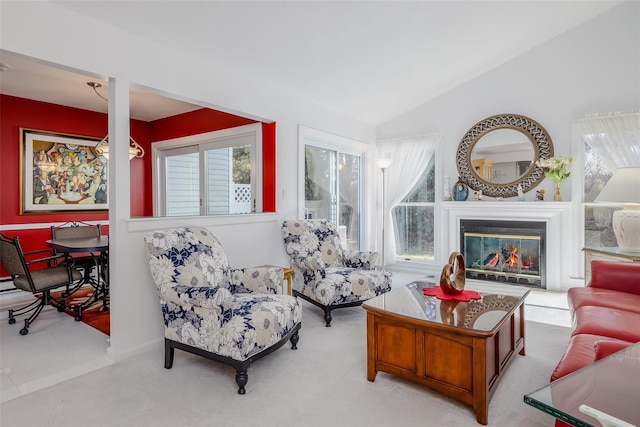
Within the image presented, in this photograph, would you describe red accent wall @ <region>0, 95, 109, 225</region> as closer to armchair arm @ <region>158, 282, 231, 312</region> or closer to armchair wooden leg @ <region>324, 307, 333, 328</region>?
armchair arm @ <region>158, 282, 231, 312</region>

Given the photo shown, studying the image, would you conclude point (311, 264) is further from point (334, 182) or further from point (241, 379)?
point (334, 182)


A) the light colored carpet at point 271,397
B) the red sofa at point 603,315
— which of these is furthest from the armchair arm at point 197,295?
the red sofa at point 603,315

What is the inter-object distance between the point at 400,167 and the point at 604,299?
11.9ft

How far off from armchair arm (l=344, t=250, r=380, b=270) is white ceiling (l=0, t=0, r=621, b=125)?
2.12 m

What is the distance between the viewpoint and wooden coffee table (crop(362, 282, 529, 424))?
1915mm

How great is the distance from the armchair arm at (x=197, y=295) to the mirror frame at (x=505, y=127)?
13.7ft

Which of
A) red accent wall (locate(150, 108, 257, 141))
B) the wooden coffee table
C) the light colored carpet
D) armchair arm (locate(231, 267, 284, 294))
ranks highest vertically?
red accent wall (locate(150, 108, 257, 141))

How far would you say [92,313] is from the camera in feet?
12.4

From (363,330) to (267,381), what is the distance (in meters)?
1.19

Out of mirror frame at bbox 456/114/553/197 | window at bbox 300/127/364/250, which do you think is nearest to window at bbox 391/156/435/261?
mirror frame at bbox 456/114/553/197

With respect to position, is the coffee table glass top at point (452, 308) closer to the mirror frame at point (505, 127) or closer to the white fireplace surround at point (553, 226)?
the white fireplace surround at point (553, 226)

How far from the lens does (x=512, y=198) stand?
16.1 ft

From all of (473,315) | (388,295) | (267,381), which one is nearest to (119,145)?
(267,381)

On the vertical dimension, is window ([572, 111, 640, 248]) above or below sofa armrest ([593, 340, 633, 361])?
above
